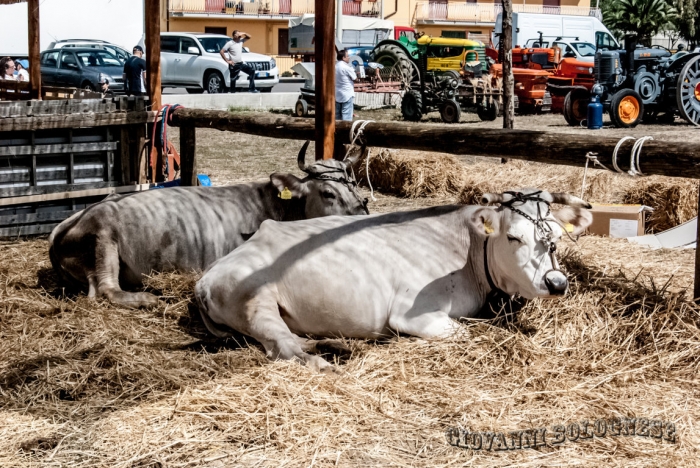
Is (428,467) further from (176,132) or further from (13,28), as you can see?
(13,28)

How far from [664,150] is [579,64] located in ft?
65.1

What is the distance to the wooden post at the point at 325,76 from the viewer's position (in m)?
7.02

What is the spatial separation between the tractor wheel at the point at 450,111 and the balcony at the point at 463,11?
3685cm

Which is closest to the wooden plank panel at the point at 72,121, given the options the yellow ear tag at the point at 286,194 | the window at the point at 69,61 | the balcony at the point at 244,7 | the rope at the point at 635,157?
the yellow ear tag at the point at 286,194

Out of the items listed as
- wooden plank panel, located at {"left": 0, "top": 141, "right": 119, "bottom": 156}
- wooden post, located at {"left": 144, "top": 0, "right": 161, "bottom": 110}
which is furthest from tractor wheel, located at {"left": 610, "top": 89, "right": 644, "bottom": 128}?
wooden plank panel, located at {"left": 0, "top": 141, "right": 119, "bottom": 156}

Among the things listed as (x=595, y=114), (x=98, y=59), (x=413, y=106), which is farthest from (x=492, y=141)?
(x=98, y=59)

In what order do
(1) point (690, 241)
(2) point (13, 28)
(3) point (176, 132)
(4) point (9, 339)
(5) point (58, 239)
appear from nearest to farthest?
(4) point (9, 339)
(5) point (58, 239)
(1) point (690, 241)
(3) point (176, 132)
(2) point (13, 28)

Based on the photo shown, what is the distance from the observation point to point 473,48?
27547 mm

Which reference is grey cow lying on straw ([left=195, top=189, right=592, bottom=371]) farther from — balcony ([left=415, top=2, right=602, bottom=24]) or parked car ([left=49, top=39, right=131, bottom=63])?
balcony ([left=415, top=2, right=602, bottom=24])

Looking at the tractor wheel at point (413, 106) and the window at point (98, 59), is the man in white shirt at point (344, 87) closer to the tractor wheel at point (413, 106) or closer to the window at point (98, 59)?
the tractor wheel at point (413, 106)

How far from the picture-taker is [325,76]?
7.22 meters

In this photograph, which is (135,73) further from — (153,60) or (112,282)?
(112,282)

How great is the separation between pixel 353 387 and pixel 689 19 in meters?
55.5

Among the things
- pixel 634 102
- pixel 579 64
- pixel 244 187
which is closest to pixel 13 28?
pixel 579 64
